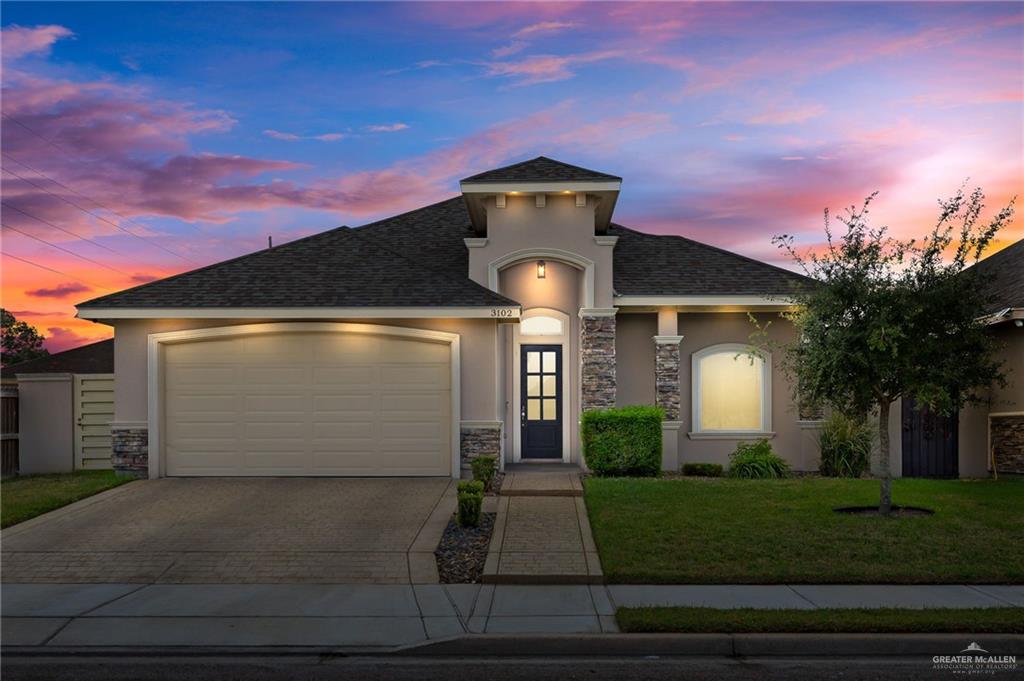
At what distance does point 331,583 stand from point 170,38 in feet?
42.3

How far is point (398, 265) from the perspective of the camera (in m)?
17.9

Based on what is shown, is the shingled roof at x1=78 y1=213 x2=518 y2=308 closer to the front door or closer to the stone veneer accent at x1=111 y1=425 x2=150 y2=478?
the front door

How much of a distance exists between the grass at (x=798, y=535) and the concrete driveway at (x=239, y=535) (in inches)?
103

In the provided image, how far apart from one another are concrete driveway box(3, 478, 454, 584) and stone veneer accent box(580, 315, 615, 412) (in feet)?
12.5

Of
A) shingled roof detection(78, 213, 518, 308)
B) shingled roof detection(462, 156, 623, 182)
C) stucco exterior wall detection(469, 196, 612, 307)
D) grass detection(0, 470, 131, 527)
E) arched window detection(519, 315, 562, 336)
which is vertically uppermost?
shingled roof detection(462, 156, 623, 182)

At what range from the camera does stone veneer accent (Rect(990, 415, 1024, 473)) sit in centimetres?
1670

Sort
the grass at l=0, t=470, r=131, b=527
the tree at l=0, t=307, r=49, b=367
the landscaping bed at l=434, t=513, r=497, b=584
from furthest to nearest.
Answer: the tree at l=0, t=307, r=49, b=367 → the grass at l=0, t=470, r=131, b=527 → the landscaping bed at l=434, t=513, r=497, b=584

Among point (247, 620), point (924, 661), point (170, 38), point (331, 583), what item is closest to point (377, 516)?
point (331, 583)

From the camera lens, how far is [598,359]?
1734cm

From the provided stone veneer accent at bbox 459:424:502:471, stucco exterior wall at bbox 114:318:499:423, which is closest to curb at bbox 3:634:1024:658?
stone veneer accent at bbox 459:424:502:471

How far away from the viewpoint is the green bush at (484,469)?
1455 centimetres

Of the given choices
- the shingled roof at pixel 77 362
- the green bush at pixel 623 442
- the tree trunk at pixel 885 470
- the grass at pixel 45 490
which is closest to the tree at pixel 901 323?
the tree trunk at pixel 885 470

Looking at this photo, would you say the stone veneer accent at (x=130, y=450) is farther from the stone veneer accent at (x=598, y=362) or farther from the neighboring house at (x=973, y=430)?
the neighboring house at (x=973, y=430)

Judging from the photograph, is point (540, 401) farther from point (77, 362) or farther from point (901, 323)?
point (77, 362)
